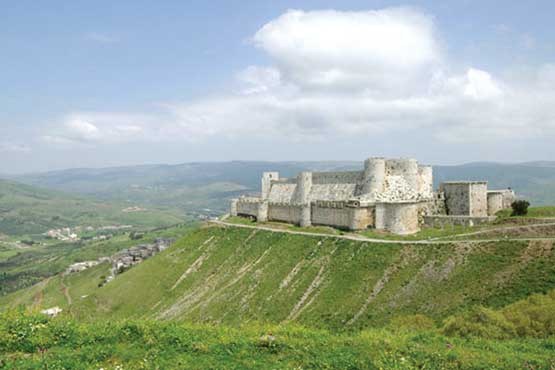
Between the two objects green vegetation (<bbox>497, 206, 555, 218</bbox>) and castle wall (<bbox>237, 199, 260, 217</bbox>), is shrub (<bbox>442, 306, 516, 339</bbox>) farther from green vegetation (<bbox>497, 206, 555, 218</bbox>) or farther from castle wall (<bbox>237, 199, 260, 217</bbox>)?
castle wall (<bbox>237, 199, 260, 217</bbox>)

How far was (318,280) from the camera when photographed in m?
44.3

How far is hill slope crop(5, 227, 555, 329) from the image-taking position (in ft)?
108

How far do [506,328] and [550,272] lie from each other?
49.1 feet

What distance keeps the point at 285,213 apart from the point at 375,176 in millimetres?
17960

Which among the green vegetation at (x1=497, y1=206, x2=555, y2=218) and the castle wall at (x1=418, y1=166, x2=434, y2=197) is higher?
the castle wall at (x1=418, y1=166, x2=434, y2=197)

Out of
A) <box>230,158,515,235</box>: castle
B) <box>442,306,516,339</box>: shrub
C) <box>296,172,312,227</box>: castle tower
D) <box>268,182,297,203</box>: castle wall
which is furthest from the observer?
<box>268,182,297,203</box>: castle wall

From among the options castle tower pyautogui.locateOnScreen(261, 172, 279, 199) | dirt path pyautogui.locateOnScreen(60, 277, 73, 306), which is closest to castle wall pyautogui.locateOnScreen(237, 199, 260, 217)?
castle tower pyautogui.locateOnScreen(261, 172, 279, 199)

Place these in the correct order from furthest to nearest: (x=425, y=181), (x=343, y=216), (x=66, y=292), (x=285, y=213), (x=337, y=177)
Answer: (x=66, y=292) → (x=285, y=213) → (x=337, y=177) → (x=425, y=181) → (x=343, y=216)

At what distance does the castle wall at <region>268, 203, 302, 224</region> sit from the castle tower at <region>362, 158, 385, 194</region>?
11.7 metres

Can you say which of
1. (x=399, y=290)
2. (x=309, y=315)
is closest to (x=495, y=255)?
(x=399, y=290)

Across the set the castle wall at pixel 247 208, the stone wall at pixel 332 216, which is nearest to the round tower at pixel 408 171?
the stone wall at pixel 332 216

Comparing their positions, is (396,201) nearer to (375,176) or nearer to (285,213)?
(375,176)

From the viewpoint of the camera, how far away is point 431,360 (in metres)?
14.7

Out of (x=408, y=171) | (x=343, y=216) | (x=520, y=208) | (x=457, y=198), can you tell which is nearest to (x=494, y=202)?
(x=457, y=198)
